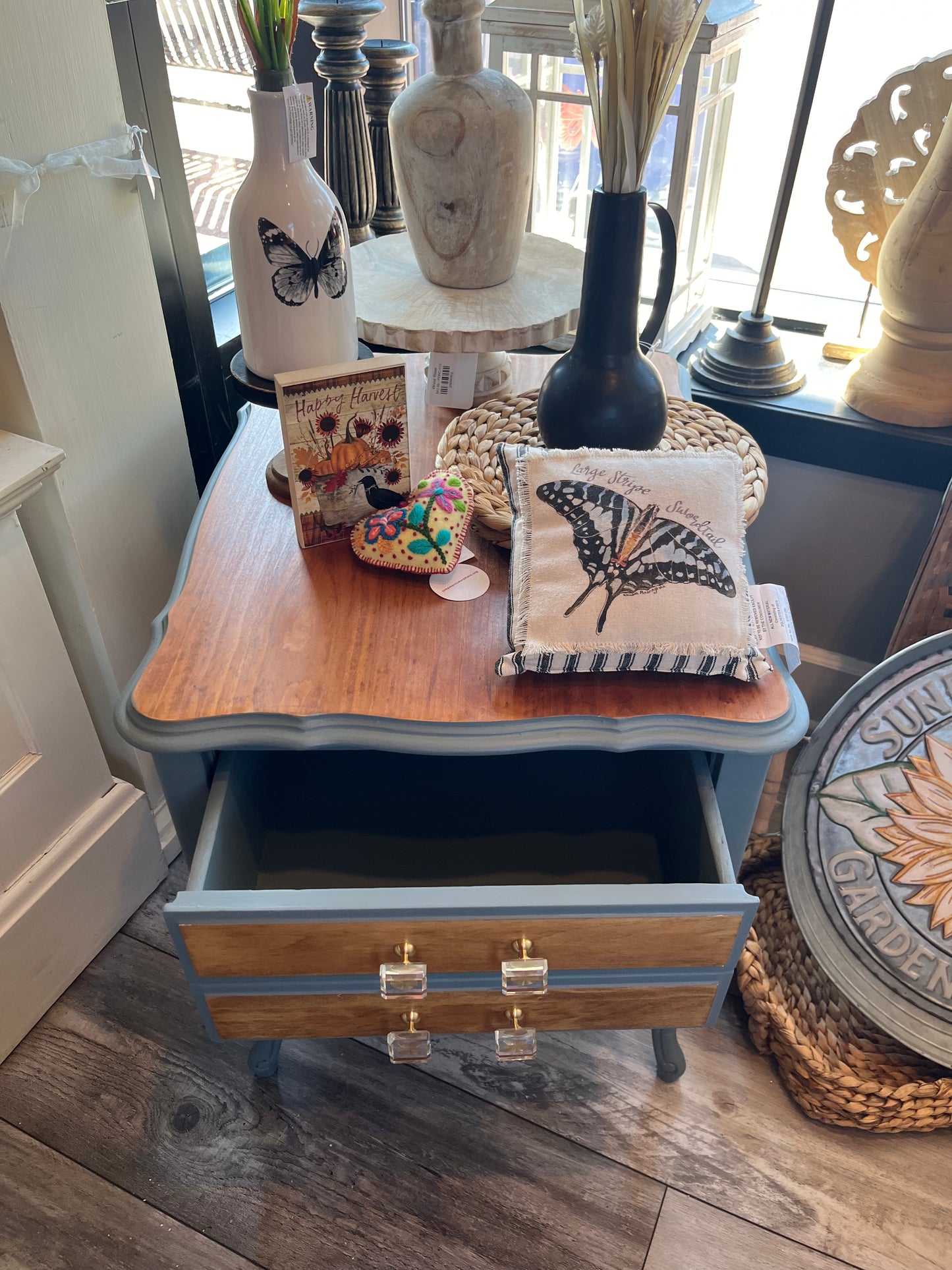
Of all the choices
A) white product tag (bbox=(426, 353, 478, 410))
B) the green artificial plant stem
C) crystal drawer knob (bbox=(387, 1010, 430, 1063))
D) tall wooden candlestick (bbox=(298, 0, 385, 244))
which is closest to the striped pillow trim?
crystal drawer knob (bbox=(387, 1010, 430, 1063))

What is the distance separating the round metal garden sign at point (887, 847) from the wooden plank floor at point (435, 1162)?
0.18m

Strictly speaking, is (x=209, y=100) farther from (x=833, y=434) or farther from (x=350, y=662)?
(x=833, y=434)

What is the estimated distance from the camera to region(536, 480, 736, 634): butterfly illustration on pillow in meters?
0.76

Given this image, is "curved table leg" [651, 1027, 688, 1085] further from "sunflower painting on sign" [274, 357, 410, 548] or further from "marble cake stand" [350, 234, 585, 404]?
"marble cake stand" [350, 234, 585, 404]

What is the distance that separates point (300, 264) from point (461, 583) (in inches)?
13.3

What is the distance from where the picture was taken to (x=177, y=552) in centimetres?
120

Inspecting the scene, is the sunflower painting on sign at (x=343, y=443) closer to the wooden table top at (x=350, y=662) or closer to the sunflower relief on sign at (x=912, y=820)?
the wooden table top at (x=350, y=662)

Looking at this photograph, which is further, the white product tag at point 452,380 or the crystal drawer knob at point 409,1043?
the white product tag at point 452,380

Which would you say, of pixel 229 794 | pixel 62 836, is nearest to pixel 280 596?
pixel 229 794

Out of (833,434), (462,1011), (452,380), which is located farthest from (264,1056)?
(833,434)

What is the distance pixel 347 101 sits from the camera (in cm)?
116

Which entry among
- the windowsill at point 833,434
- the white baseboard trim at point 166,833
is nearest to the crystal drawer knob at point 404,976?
the white baseboard trim at point 166,833

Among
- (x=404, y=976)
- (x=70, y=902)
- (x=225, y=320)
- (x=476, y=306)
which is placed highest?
(x=476, y=306)

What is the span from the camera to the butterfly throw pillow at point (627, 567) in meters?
0.75
